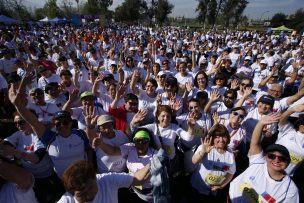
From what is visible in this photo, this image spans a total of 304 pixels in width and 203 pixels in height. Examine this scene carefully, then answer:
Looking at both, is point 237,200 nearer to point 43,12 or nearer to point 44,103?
point 44,103

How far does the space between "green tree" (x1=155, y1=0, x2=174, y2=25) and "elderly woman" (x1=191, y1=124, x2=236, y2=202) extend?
57.5 m

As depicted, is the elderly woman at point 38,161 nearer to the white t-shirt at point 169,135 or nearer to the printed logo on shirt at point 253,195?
the white t-shirt at point 169,135

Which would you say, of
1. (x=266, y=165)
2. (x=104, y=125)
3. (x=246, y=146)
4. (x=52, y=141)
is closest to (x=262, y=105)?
(x=246, y=146)

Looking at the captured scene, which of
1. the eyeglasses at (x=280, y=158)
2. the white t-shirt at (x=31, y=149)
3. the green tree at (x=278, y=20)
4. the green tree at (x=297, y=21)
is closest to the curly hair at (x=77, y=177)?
the white t-shirt at (x=31, y=149)

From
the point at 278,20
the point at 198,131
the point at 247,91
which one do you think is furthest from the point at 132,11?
the point at 198,131

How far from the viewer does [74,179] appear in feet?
7.77

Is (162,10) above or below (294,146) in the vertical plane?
above

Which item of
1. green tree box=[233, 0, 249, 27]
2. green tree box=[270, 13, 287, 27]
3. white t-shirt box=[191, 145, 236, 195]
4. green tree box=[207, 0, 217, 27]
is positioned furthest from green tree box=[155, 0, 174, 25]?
white t-shirt box=[191, 145, 236, 195]

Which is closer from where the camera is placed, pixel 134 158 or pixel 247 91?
pixel 134 158

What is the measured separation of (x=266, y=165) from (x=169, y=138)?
65.2 inches

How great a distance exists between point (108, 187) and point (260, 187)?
1.94 meters

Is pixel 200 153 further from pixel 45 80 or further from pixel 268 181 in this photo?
pixel 45 80

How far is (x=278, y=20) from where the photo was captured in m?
62.3

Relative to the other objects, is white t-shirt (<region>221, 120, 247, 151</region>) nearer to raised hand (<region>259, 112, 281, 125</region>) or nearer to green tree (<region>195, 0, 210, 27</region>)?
raised hand (<region>259, 112, 281, 125</region>)
